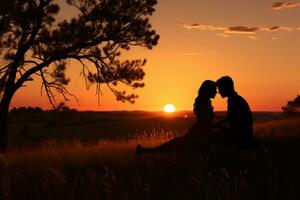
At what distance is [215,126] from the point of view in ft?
30.0

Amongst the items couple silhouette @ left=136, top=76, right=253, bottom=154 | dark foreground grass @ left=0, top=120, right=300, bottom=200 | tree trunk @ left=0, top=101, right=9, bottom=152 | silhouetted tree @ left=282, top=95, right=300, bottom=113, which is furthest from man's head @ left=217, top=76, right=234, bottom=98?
silhouetted tree @ left=282, top=95, right=300, bottom=113

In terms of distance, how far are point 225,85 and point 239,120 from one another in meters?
0.74

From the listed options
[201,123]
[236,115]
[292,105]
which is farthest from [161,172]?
[292,105]

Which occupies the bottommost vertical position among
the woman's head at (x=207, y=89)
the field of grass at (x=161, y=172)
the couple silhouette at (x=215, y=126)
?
the field of grass at (x=161, y=172)

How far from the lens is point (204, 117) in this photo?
9.02 metres

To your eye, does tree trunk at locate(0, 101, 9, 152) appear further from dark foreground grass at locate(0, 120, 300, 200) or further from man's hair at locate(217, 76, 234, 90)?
man's hair at locate(217, 76, 234, 90)

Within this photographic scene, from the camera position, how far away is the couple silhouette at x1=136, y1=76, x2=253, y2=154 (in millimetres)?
8773

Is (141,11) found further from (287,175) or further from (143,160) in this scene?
(287,175)

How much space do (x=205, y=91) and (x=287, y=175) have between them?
266cm

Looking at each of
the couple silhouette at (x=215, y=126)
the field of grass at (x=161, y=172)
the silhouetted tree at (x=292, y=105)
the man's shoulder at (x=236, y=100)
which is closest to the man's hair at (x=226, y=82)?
the couple silhouette at (x=215, y=126)

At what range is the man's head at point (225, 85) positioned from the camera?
8734 millimetres

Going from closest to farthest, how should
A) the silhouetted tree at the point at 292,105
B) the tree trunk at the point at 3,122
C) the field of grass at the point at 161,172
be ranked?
the field of grass at the point at 161,172 < the tree trunk at the point at 3,122 < the silhouetted tree at the point at 292,105

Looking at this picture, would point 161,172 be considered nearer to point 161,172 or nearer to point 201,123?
point 161,172

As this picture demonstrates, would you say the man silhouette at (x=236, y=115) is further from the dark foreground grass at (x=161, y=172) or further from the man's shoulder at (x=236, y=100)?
the dark foreground grass at (x=161, y=172)
